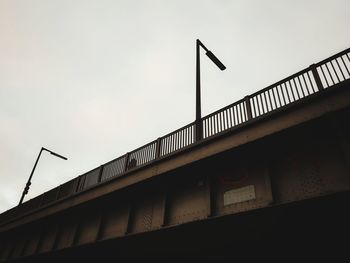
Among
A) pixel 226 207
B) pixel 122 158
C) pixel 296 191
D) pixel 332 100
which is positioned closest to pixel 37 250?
pixel 122 158

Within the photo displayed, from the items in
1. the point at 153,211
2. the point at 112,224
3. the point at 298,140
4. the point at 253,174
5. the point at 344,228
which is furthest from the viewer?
the point at 112,224

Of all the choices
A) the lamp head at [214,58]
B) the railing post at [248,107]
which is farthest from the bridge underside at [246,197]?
the lamp head at [214,58]

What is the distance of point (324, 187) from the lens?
6012 mm

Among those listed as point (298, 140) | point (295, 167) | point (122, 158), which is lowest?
point (295, 167)

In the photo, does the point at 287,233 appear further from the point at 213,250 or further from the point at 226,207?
the point at 213,250

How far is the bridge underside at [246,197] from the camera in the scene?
6.15 metres

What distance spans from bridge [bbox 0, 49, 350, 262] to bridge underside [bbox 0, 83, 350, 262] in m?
0.03

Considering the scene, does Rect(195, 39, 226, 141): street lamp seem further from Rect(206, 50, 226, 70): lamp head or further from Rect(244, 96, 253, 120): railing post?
Rect(244, 96, 253, 120): railing post

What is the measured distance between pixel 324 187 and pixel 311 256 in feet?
8.16

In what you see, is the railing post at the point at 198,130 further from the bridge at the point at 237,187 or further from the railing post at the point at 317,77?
the railing post at the point at 317,77

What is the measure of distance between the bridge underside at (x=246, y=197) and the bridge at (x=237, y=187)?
0.03 meters

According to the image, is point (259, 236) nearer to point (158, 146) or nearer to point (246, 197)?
point (246, 197)

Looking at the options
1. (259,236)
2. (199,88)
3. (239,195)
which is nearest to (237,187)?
(239,195)

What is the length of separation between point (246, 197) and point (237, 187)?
1.61 ft
